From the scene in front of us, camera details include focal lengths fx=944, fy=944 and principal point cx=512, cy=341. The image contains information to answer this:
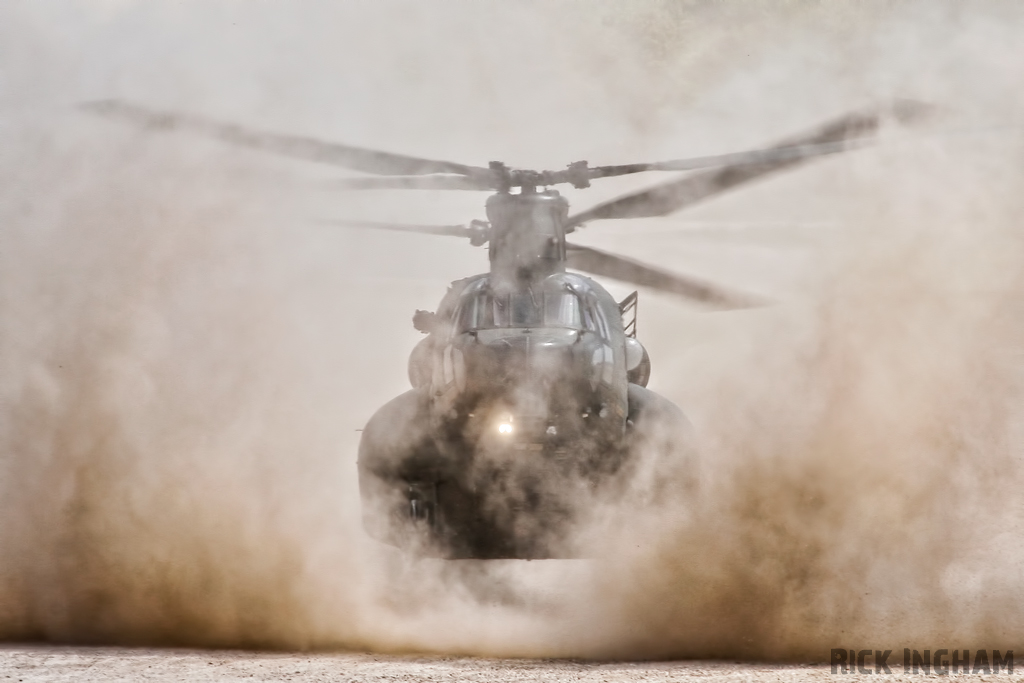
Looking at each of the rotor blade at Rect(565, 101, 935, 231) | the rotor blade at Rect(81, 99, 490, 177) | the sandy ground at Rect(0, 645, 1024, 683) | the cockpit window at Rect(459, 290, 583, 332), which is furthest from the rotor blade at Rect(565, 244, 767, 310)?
the sandy ground at Rect(0, 645, 1024, 683)

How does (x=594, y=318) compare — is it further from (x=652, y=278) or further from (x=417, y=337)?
(x=417, y=337)

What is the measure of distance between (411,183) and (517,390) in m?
1.41

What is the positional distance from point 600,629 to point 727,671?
93cm

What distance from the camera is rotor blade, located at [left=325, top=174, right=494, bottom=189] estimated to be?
16.3 ft

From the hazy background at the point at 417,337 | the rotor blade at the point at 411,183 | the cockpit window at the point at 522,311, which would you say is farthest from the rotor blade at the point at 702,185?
the hazy background at the point at 417,337

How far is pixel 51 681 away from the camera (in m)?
4.28

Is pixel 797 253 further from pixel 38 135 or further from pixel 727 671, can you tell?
pixel 38 135

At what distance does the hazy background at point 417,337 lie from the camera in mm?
5438

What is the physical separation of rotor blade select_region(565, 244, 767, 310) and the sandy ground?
1989 mm

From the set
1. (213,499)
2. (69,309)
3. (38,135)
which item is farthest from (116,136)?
(213,499)

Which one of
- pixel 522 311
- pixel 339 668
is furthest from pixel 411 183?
pixel 339 668

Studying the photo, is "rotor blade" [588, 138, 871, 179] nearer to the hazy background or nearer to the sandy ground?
the hazy background

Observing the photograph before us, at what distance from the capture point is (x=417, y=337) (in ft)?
23.4

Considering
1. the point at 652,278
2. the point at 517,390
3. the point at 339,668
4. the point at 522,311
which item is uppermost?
the point at 652,278
